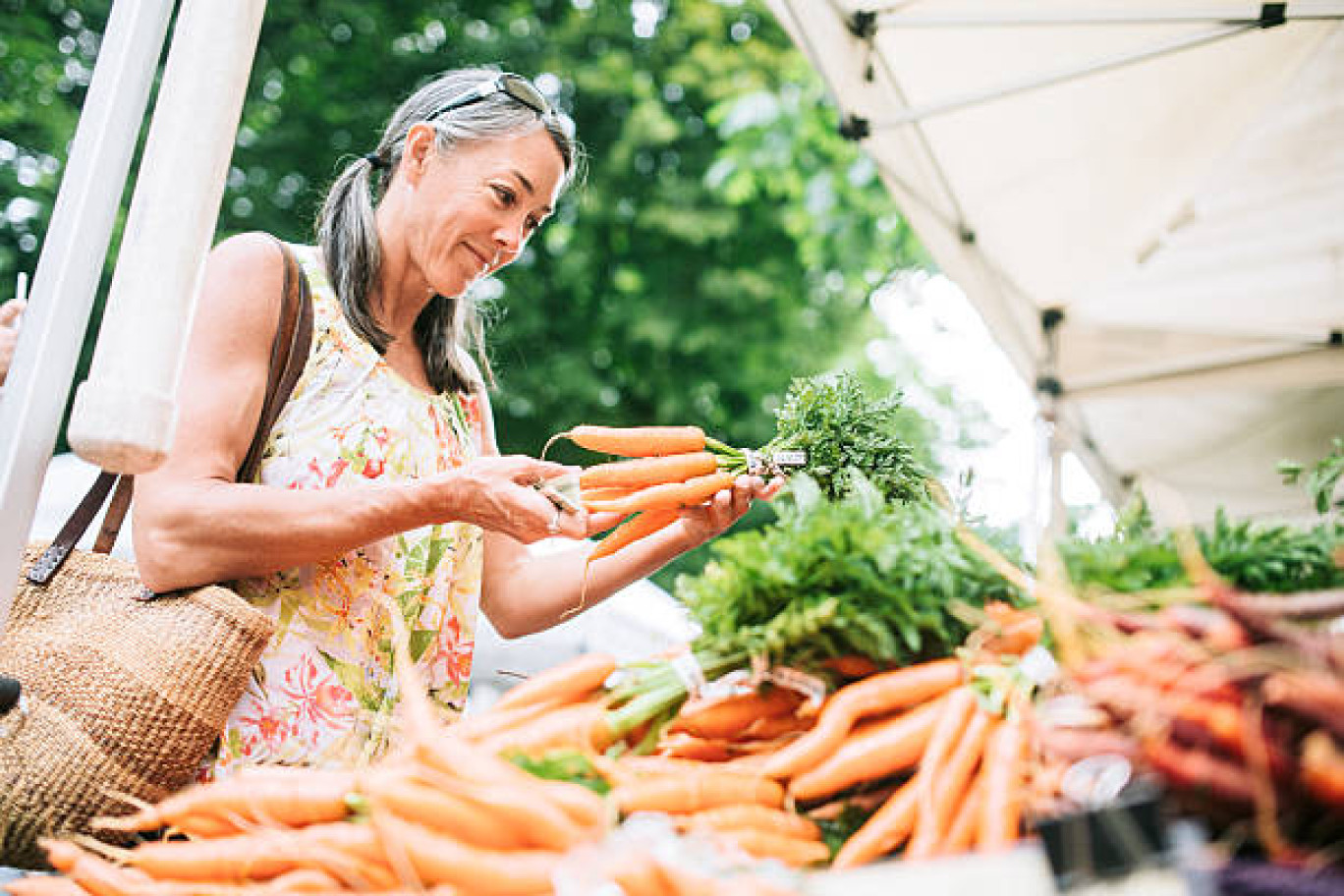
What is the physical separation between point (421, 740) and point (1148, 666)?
2.51ft

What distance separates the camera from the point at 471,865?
1.07 metres

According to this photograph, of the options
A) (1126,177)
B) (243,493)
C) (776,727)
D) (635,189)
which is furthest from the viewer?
(635,189)

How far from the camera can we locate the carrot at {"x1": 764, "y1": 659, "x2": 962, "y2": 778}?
1.19m

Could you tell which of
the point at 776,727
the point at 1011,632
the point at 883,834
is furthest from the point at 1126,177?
the point at 883,834

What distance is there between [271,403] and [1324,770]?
1.38 meters

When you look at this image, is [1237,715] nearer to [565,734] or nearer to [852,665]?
[852,665]

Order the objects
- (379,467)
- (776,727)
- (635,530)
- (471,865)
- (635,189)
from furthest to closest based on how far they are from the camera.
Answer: (635,189) < (635,530) < (379,467) < (776,727) < (471,865)

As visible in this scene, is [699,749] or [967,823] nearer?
[967,823]

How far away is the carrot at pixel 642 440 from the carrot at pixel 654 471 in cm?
4

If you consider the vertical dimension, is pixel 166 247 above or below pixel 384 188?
below

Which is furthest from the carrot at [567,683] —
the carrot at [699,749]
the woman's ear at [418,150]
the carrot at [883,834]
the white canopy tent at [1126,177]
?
the white canopy tent at [1126,177]

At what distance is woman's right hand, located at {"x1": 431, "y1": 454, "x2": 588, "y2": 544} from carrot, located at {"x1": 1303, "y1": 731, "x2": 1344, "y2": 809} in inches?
41.4

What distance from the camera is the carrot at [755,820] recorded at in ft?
3.67

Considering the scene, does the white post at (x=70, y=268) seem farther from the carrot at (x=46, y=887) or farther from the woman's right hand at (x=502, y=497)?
the woman's right hand at (x=502, y=497)
